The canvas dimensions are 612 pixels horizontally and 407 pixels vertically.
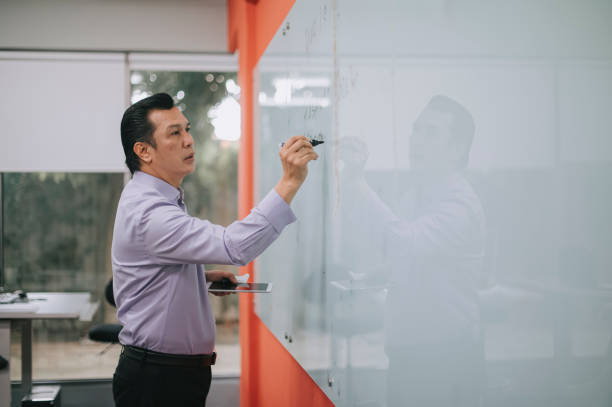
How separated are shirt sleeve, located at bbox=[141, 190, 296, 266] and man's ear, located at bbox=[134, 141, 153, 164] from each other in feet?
0.74

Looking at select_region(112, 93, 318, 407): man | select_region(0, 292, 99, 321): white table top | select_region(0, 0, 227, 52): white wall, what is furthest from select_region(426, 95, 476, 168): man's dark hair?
select_region(0, 0, 227, 52): white wall

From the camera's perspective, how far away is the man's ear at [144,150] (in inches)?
54.7

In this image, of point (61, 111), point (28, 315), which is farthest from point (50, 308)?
point (61, 111)

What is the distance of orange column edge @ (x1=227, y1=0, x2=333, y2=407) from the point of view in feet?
6.68

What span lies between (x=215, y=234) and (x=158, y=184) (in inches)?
14.2

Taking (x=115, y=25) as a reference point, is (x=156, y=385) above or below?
below

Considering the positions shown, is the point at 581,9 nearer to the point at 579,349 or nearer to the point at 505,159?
the point at 505,159

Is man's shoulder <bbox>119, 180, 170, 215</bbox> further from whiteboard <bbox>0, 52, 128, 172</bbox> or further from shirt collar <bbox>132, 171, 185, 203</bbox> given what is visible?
whiteboard <bbox>0, 52, 128, 172</bbox>

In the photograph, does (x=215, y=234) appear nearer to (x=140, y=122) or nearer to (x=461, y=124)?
(x=140, y=122)

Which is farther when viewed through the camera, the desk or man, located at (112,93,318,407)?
the desk

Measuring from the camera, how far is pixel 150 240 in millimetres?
1225

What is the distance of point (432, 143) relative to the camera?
Answer: 799 millimetres

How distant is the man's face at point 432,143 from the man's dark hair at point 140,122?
0.82 meters

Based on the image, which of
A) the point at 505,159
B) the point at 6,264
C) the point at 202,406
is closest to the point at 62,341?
the point at 6,264
